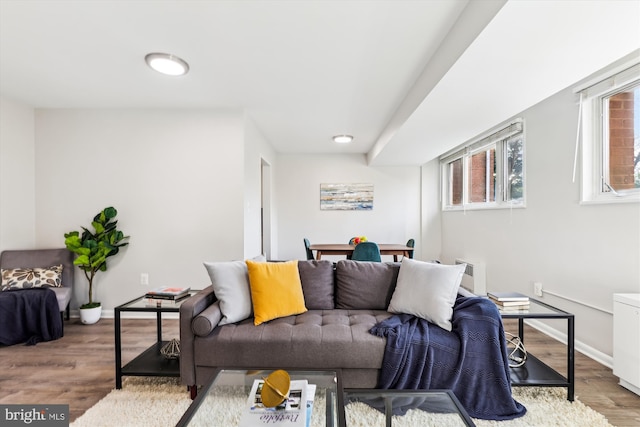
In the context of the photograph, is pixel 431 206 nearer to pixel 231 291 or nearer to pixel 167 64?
pixel 231 291

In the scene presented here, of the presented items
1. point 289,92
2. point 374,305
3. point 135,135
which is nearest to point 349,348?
point 374,305

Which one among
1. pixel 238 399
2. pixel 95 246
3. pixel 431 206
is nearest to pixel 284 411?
pixel 238 399

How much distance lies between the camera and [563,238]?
2939 millimetres

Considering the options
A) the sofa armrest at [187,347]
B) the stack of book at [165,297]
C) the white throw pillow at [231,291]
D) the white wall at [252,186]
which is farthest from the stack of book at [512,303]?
the white wall at [252,186]

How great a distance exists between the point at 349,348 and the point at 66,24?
274 centimetres

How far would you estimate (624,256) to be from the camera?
2.38 m

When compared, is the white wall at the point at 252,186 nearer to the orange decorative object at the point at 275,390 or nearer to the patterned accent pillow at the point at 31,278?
the patterned accent pillow at the point at 31,278

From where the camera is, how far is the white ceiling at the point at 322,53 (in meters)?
1.77

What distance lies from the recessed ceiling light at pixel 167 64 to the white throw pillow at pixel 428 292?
7.81ft

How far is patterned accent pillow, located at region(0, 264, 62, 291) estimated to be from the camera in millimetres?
3150

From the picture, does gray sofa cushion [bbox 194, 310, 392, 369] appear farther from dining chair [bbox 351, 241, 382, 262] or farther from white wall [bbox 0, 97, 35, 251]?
white wall [bbox 0, 97, 35, 251]

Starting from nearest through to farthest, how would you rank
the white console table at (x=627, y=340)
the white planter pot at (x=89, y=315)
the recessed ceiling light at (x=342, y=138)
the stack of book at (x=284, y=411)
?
1. the stack of book at (x=284, y=411)
2. the white console table at (x=627, y=340)
3. the white planter pot at (x=89, y=315)
4. the recessed ceiling light at (x=342, y=138)

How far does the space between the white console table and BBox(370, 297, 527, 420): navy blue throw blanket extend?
0.84 metres

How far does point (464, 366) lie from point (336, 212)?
4600 mm
